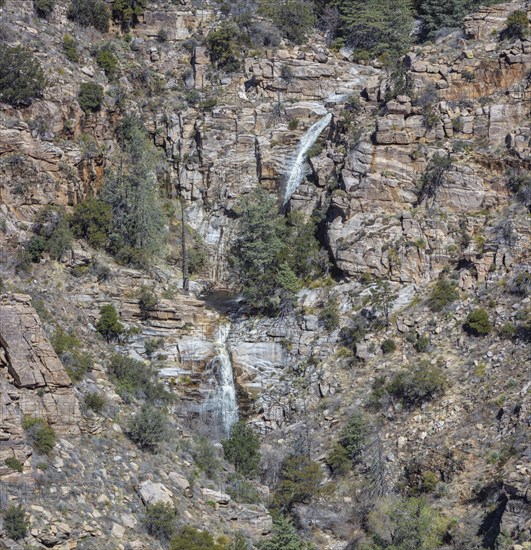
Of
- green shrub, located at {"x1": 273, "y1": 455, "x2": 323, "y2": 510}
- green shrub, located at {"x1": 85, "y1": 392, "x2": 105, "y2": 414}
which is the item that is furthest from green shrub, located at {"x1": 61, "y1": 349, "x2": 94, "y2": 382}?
green shrub, located at {"x1": 273, "y1": 455, "x2": 323, "y2": 510}

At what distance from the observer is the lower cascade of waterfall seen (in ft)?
284

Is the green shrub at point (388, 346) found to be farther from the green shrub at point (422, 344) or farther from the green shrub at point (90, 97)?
the green shrub at point (90, 97)

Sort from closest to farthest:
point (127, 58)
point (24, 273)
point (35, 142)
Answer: point (24, 273)
point (35, 142)
point (127, 58)

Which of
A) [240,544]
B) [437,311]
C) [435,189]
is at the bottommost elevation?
[240,544]

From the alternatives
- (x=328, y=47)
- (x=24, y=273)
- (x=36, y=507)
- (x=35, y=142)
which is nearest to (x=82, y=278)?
(x=24, y=273)

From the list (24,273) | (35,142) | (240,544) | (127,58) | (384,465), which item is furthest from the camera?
(127,58)

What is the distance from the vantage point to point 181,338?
292 ft

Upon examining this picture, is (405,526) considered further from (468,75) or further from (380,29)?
(380,29)

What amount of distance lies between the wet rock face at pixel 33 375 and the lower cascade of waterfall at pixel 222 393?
13.5m

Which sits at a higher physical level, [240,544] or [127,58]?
[127,58]

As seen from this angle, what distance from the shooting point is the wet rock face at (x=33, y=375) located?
73125mm

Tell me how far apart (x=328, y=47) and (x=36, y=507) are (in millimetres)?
54371

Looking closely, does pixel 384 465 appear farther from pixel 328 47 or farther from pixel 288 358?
pixel 328 47

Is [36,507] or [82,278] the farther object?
[82,278]
